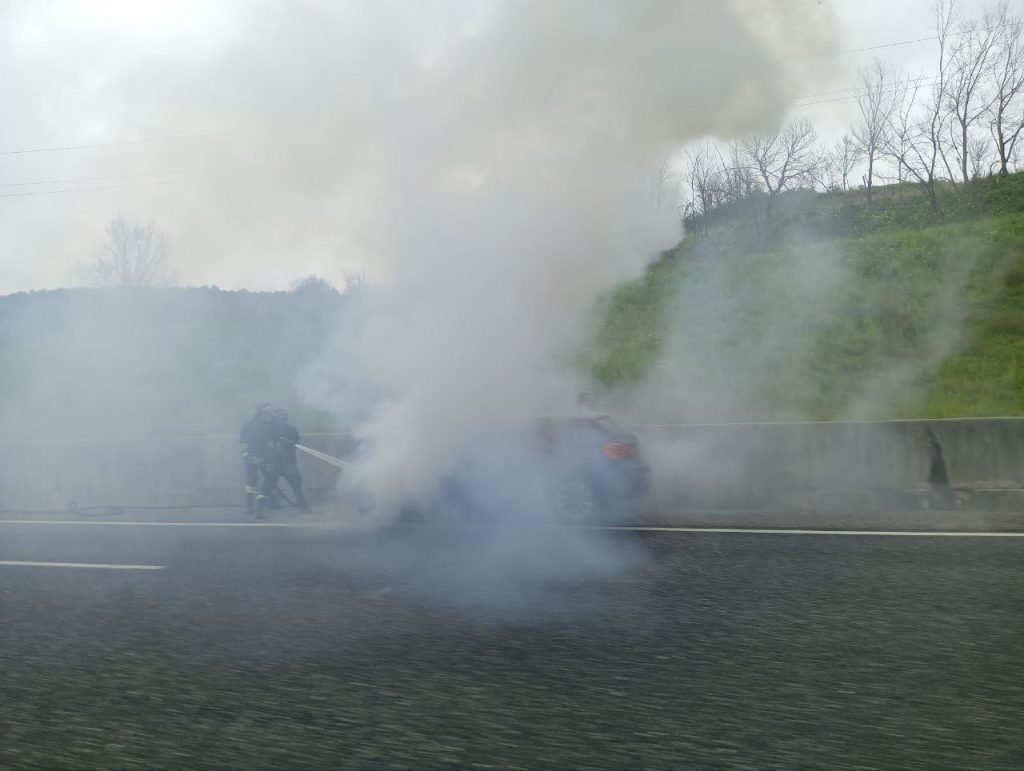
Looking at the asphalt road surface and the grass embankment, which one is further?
the grass embankment

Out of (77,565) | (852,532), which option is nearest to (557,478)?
(852,532)

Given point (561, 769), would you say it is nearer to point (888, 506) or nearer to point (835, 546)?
point (835, 546)

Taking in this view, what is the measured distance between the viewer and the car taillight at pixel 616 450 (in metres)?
11.4

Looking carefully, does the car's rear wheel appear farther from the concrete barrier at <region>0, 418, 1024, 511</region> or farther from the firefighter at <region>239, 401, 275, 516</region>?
the firefighter at <region>239, 401, 275, 516</region>

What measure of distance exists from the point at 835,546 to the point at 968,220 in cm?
2044

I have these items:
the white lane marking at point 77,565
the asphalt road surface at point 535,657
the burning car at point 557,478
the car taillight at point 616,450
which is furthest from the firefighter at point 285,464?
the car taillight at point 616,450

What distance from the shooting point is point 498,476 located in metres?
11.7

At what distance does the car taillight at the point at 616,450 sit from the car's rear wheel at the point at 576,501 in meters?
0.46

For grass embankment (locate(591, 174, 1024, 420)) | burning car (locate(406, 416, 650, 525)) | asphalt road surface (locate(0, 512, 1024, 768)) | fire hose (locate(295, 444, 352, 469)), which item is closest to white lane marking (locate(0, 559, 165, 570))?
asphalt road surface (locate(0, 512, 1024, 768))

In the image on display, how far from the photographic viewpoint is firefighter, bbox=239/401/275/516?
13875 millimetres

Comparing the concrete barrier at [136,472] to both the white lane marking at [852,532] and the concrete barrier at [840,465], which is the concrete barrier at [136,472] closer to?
the concrete barrier at [840,465]

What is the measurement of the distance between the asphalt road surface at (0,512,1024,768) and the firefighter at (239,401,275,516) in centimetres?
438

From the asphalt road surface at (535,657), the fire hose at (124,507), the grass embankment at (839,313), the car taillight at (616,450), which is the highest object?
the grass embankment at (839,313)

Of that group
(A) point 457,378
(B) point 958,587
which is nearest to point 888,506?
(B) point 958,587
